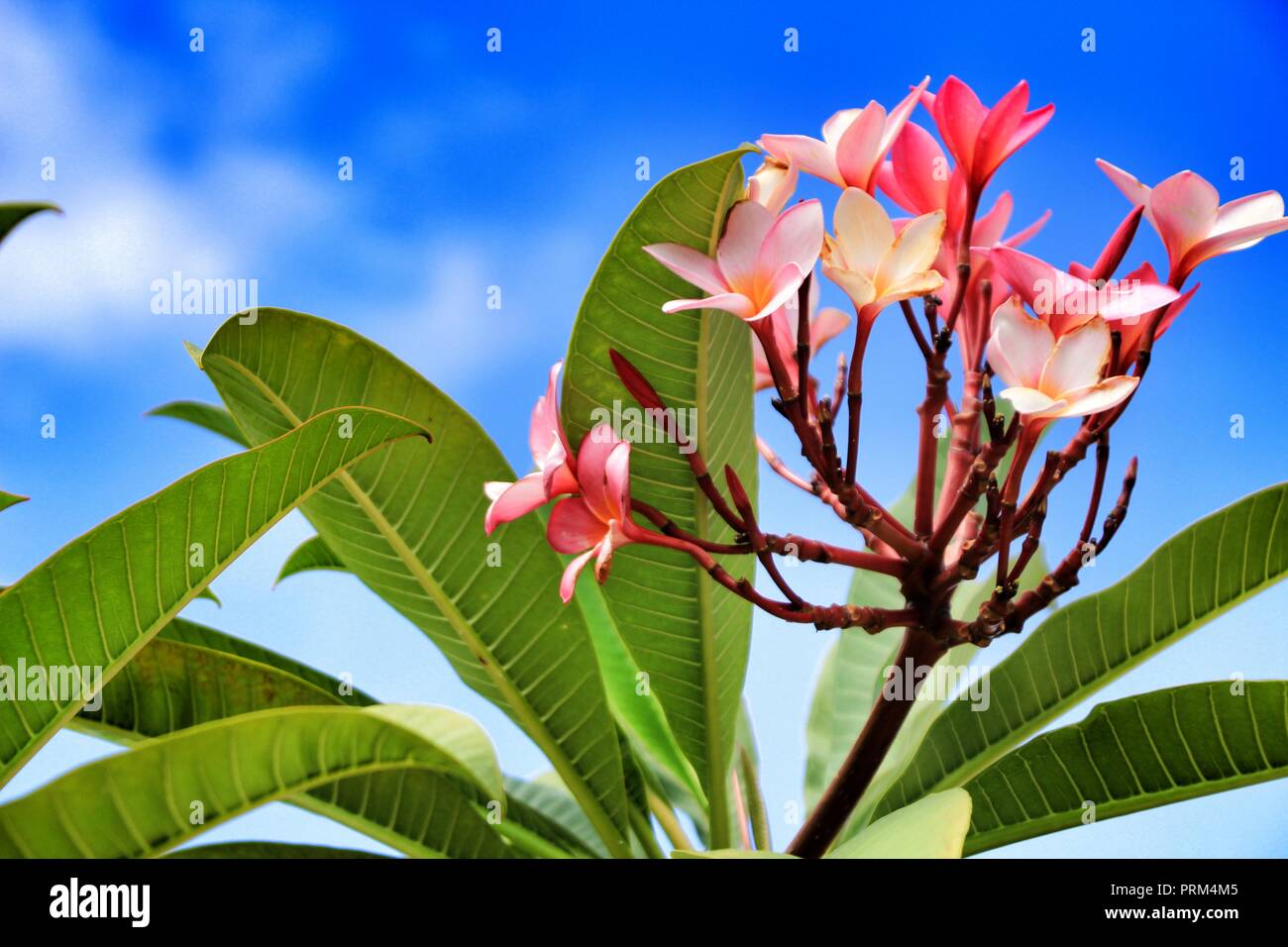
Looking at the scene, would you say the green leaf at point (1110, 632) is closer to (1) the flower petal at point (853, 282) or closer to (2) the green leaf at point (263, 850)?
(1) the flower petal at point (853, 282)

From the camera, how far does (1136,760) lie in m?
0.83

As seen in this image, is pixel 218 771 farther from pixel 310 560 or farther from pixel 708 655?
pixel 310 560

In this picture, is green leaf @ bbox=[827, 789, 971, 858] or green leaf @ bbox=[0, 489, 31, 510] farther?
green leaf @ bbox=[0, 489, 31, 510]

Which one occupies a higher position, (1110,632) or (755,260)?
(755,260)

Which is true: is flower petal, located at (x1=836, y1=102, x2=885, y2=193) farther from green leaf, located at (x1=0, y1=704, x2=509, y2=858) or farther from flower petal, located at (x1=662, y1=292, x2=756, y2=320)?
green leaf, located at (x1=0, y1=704, x2=509, y2=858)

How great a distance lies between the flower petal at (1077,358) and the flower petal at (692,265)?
22 cm

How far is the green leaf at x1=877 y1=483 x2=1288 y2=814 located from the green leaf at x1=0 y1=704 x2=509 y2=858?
0.55 m

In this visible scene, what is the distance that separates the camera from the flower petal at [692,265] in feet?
2.23

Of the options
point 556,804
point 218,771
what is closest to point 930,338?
point 218,771

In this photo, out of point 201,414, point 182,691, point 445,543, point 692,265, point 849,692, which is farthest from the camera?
point 849,692

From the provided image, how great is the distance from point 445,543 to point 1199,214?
2.13ft

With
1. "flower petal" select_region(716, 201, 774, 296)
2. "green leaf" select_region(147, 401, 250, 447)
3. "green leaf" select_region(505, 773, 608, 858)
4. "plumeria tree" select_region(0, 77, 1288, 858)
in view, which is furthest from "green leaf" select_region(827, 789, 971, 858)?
"green leaf" select_region(147, 401, 250, 447)

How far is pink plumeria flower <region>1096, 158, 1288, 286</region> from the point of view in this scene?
0.69 meters

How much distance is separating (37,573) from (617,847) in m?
0.60
